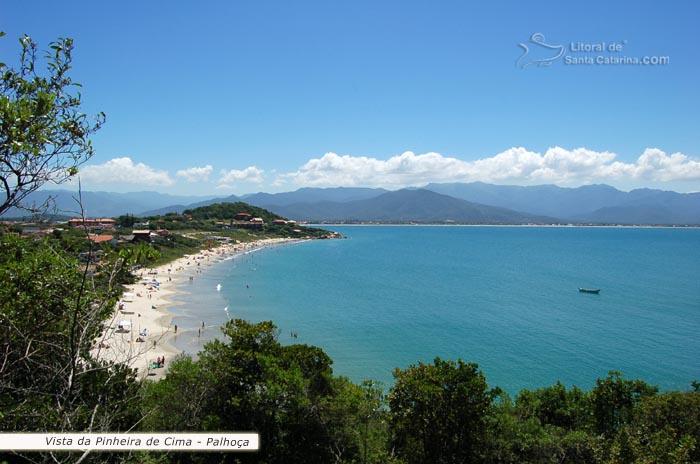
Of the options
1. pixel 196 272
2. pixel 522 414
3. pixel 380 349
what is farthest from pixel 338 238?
pixel 522 414

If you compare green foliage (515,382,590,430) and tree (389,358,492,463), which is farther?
green foliage (515,382,590,430)

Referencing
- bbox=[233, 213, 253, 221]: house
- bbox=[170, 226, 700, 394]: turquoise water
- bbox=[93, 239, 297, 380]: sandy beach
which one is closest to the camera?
bbox=[93, 239, 297, 380]: sandy beach

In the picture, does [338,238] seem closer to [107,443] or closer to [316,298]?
[316,298]

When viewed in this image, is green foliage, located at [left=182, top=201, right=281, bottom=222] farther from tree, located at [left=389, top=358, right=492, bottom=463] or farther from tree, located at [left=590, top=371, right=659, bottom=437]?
tree, located at [left=590, top=371, right=659, bottom=437]

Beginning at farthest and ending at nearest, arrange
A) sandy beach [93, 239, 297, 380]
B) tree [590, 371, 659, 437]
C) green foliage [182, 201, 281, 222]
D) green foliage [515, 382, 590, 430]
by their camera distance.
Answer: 1. green foliage [182, 201, 281, 222]
2. green foliage [515, 382, 590, 430]
3. sandy beach [93, 239, 297, 380]
4. tree [590, 371, 659, 437]

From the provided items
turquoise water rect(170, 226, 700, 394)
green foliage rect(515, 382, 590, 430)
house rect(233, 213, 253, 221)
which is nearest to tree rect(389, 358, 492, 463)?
green foliage rect(515, 382, 590, 430)

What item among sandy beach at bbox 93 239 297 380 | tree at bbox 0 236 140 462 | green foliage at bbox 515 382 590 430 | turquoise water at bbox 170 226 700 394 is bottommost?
turquoise water at bbox 170 226 700 394
